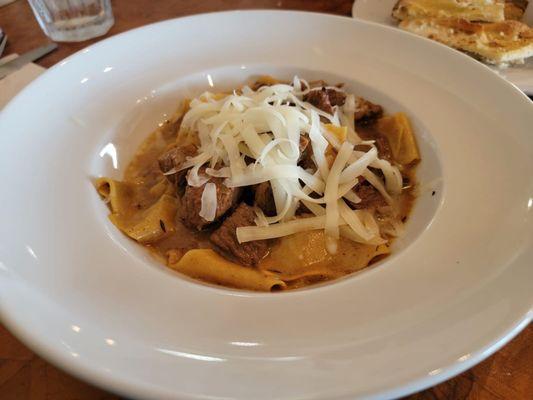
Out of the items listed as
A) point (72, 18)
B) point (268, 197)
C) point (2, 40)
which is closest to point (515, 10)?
point (268, 197)

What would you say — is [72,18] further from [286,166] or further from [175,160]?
[286,166]

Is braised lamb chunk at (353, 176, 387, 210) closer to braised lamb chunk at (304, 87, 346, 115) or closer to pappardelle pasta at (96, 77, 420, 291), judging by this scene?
pappardelle pasta at (96, 77, 420, 291)

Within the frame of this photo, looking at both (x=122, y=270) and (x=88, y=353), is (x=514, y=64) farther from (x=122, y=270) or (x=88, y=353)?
(x=88, y=353)

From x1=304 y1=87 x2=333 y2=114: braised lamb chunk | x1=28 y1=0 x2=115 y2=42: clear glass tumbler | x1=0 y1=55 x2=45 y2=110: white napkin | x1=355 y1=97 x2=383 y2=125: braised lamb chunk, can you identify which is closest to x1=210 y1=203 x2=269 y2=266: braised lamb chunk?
x1=304 y1=87 x2=333 y2=114: braised lamb chunk

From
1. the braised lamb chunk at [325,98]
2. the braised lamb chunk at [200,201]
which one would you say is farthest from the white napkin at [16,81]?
the braised lamb chunk at [325,98]

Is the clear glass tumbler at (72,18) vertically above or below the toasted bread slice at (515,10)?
above

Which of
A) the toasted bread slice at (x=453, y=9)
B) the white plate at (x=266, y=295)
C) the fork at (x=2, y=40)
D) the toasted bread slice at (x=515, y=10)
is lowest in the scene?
the toasted bread slice at (x=515, y=10)

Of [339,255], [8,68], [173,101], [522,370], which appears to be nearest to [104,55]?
[173,101]

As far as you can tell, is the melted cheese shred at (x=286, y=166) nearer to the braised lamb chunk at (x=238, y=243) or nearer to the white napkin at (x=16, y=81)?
the braised lamb chunk at (x=238, y=243)
